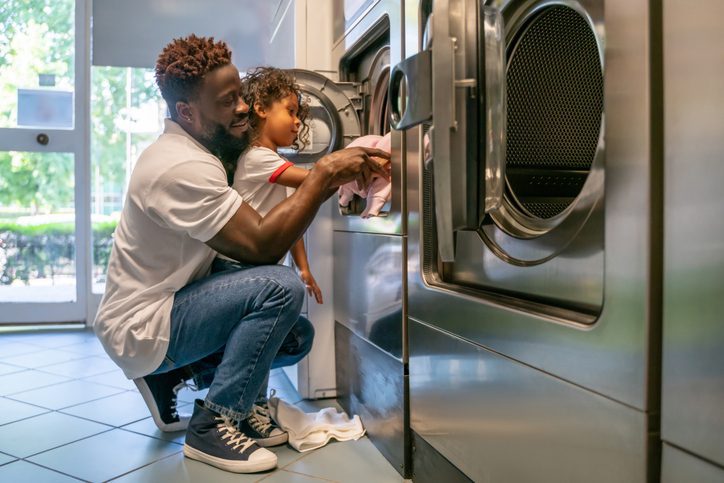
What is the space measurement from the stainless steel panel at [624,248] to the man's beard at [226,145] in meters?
1.08

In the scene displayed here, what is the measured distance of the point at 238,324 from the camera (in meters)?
1.56

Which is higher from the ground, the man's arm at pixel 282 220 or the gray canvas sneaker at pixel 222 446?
the man's arm at pixel 282 220

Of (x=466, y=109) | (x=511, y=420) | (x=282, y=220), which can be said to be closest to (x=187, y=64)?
(x=282, y=220)

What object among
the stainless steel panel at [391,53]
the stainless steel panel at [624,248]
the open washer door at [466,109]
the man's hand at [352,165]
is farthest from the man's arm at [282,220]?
the stainless steel panel at [624,248]

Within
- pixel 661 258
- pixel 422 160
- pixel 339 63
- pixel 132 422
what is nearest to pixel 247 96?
pixel 339 63

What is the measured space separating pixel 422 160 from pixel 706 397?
2.71 ft

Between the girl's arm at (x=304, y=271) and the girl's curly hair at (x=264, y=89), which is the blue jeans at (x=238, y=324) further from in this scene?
the girl's curly hair at (x=264, y=89)

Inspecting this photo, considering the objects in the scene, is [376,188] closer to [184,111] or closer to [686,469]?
[184,111]

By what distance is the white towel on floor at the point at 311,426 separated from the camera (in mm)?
1644

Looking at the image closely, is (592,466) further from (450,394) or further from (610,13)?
(610,13)

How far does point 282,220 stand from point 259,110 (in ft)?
1.64

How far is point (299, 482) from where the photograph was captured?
4.64 feet

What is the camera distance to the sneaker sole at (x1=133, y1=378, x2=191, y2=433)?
68.1 inches

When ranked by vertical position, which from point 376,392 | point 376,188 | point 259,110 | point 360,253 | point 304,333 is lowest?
point 376,392
